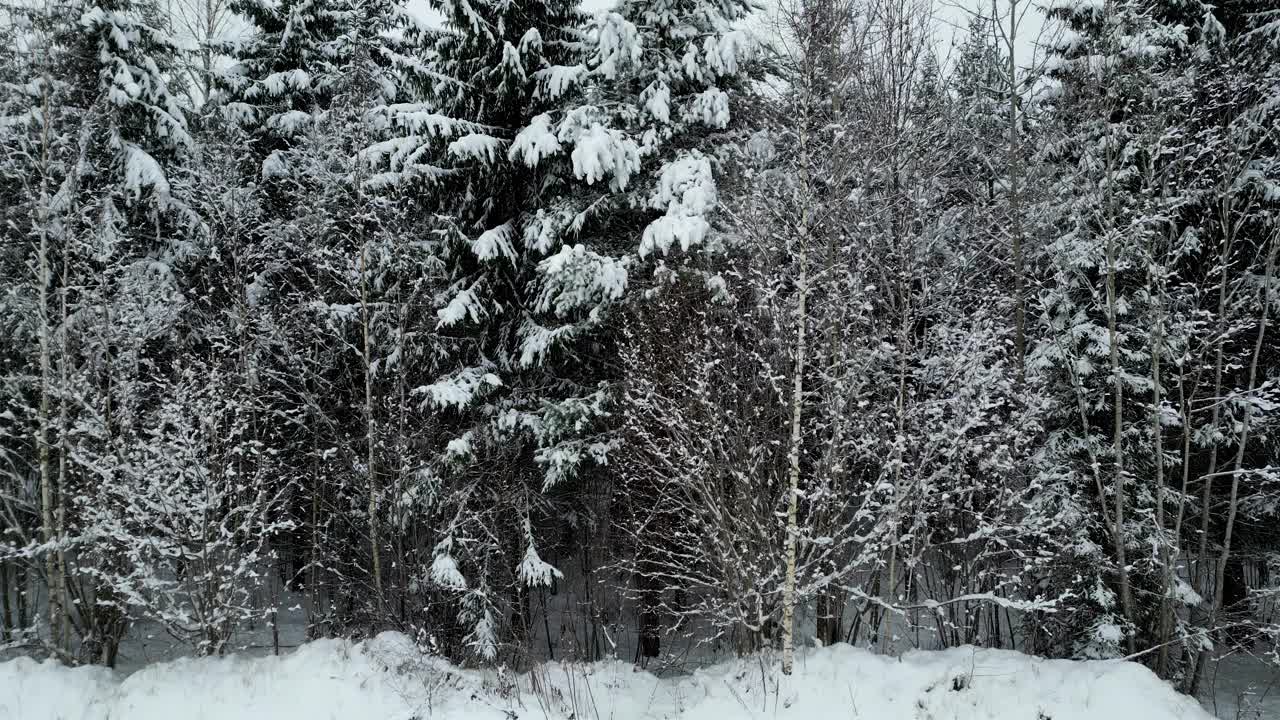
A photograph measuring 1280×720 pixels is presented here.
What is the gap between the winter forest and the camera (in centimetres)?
991

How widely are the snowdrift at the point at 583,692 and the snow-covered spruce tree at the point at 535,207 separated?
2.44m

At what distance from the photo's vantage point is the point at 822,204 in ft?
29.7

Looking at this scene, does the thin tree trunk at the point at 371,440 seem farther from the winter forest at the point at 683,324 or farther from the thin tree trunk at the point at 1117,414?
the thin tree trunk at the point at 1117,414

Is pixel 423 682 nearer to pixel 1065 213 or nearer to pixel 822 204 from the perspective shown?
pixel 822 204

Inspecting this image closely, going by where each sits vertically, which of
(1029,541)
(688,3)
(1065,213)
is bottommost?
(1029,541)

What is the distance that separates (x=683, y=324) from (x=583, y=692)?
17.5 feet

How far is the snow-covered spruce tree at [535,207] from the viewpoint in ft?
35.2

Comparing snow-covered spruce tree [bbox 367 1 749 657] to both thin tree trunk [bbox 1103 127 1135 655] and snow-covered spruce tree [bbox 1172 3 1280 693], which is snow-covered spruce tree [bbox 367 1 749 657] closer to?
thin tree trunk [bbox 1103 127 1135 655]

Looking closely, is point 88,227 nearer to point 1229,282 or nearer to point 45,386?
point 45,386

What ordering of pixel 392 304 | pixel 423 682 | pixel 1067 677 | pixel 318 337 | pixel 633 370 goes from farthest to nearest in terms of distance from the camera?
pixel 318 337
pixel 392 304
pixel 633 370
pixel 423 682
pixel 1067 677

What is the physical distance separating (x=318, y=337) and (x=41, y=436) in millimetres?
4438

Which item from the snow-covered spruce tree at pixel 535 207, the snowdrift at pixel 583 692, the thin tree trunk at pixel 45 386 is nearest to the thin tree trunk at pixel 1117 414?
the snowdrift at pixel 583 692

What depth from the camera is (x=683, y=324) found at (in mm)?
10281

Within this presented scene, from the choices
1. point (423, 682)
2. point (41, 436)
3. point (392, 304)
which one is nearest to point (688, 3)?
point (392, 304)
